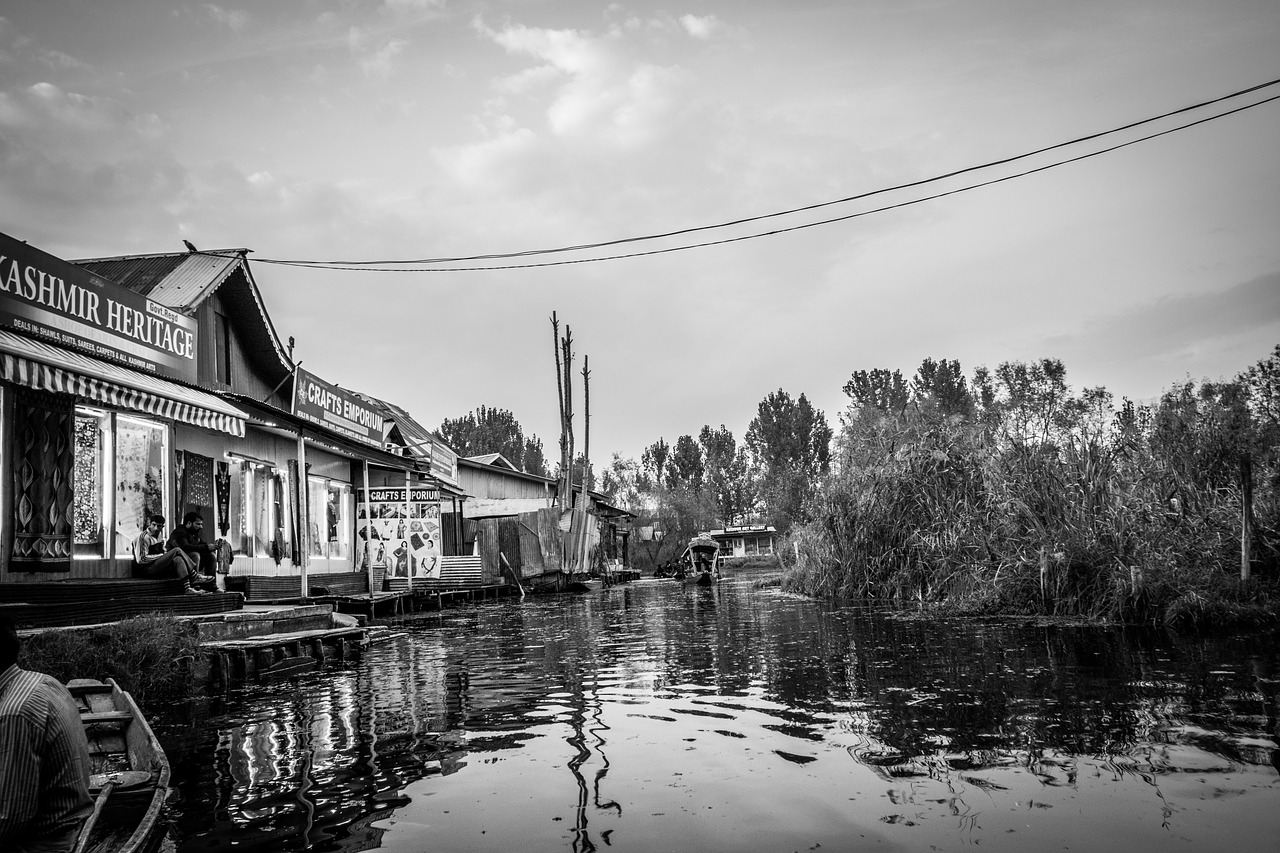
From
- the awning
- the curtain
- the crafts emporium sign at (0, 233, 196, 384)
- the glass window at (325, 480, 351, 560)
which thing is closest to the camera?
the awning

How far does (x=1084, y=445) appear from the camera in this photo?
15.7 m

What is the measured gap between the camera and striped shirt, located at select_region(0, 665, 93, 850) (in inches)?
133

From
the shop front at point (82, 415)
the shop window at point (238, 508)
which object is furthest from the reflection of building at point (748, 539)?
the shop front at point (82, 415)

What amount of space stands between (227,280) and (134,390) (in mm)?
7890

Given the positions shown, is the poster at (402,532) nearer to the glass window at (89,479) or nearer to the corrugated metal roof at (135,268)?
the corrugated metal roof at (135,268)

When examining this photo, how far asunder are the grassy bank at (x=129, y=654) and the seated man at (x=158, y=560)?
9.76ft

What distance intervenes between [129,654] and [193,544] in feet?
15.4

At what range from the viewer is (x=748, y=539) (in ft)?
244

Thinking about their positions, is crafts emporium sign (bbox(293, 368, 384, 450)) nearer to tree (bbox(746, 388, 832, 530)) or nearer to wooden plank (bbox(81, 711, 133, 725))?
wooden plank (bbox(81, 711, 133, 725))

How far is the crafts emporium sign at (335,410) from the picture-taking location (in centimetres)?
1655

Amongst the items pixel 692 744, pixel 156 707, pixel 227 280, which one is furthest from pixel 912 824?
pixel 227 280

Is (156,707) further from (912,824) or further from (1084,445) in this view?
(1084,445)

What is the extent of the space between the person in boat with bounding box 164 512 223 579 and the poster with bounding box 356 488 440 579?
22.2 feet

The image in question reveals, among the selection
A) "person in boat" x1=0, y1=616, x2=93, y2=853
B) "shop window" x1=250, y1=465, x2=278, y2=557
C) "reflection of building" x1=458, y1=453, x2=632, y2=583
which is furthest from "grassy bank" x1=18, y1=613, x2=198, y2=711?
"reflection of building" x1=458, y1=453, x2=632, y2=583
